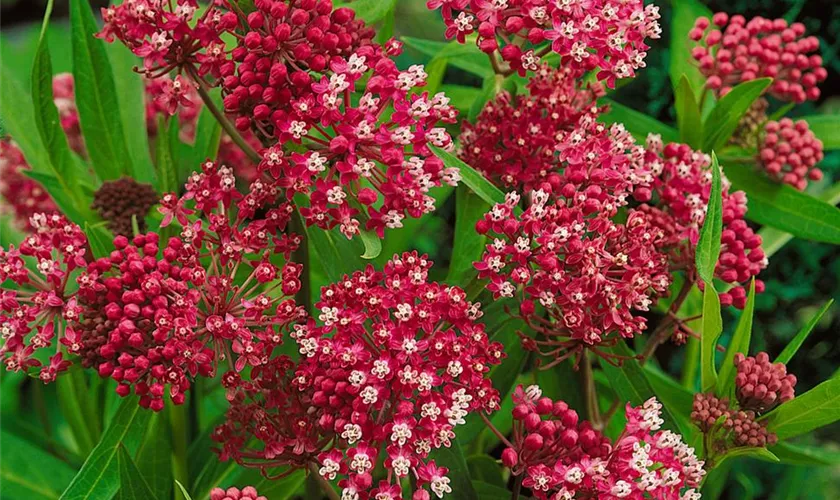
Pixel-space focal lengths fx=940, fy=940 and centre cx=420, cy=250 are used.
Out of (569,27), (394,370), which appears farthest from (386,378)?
(569,27)

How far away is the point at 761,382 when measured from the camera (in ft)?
3.15

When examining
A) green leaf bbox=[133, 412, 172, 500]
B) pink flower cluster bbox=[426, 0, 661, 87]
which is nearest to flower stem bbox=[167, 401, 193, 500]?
green leaf bbox=[133, 412, 172, 500]

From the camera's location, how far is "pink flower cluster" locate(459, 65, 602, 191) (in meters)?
1.00

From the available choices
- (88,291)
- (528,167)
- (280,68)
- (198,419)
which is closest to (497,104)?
(528,167)

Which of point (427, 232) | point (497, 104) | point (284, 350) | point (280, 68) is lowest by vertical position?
point (427, 232)

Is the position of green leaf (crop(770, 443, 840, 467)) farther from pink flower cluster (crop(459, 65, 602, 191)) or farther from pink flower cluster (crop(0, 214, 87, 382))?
pink flower cluster (crop(0, 214, 87, 382))

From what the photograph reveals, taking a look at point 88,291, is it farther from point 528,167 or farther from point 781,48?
point 781,48

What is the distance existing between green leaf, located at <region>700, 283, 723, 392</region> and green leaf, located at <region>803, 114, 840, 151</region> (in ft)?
1.68

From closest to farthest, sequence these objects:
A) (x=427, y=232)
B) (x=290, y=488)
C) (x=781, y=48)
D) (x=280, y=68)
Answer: (x=280, y=68) < (x=290, y=488) < (x=781, y=48) < (x=427, y=232)

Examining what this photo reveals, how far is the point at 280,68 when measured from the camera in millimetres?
843

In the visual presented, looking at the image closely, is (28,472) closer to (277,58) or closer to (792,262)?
(277,58)

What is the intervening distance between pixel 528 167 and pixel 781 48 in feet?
1.77

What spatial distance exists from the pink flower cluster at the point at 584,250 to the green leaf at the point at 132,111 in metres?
0.66

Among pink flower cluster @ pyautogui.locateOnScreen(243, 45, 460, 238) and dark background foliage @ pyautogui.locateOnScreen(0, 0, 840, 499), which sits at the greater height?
pink flower cluster @ pyautogui.locateOnScreen(243, 45, 460, 238)
